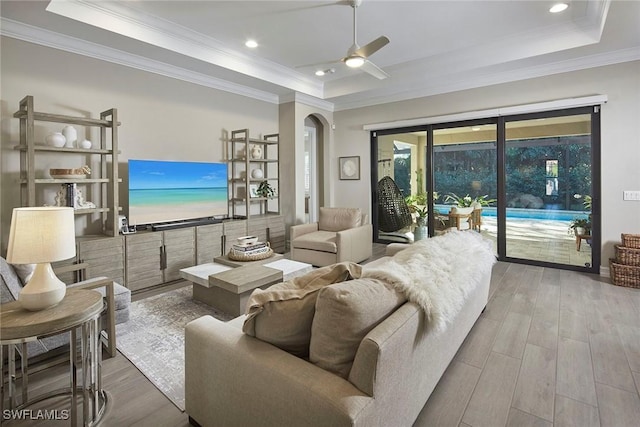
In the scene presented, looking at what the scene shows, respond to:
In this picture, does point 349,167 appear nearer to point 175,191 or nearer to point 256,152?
point 256,152

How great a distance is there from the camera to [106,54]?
152 inches

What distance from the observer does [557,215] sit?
4.62 meters

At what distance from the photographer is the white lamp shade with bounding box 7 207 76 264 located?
161cm

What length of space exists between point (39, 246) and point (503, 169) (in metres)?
5.35

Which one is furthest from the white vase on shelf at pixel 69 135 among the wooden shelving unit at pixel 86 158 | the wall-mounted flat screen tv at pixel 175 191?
the wall-mounted flat screen tv at pixel 175 191

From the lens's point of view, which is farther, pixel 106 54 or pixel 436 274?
pixel 106 54

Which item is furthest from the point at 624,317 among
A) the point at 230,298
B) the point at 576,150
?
the point at 230,298

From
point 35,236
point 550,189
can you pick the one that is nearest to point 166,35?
point 35,236

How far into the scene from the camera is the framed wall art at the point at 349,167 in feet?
21.3

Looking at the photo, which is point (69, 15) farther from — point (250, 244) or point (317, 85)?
point (317, 85)

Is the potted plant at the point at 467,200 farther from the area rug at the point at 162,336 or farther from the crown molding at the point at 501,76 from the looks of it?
the area rug at the point at 162,336

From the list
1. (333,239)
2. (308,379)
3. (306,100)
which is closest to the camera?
(308,379)

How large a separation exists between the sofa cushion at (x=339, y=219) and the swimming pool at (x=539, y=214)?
2.03 m
